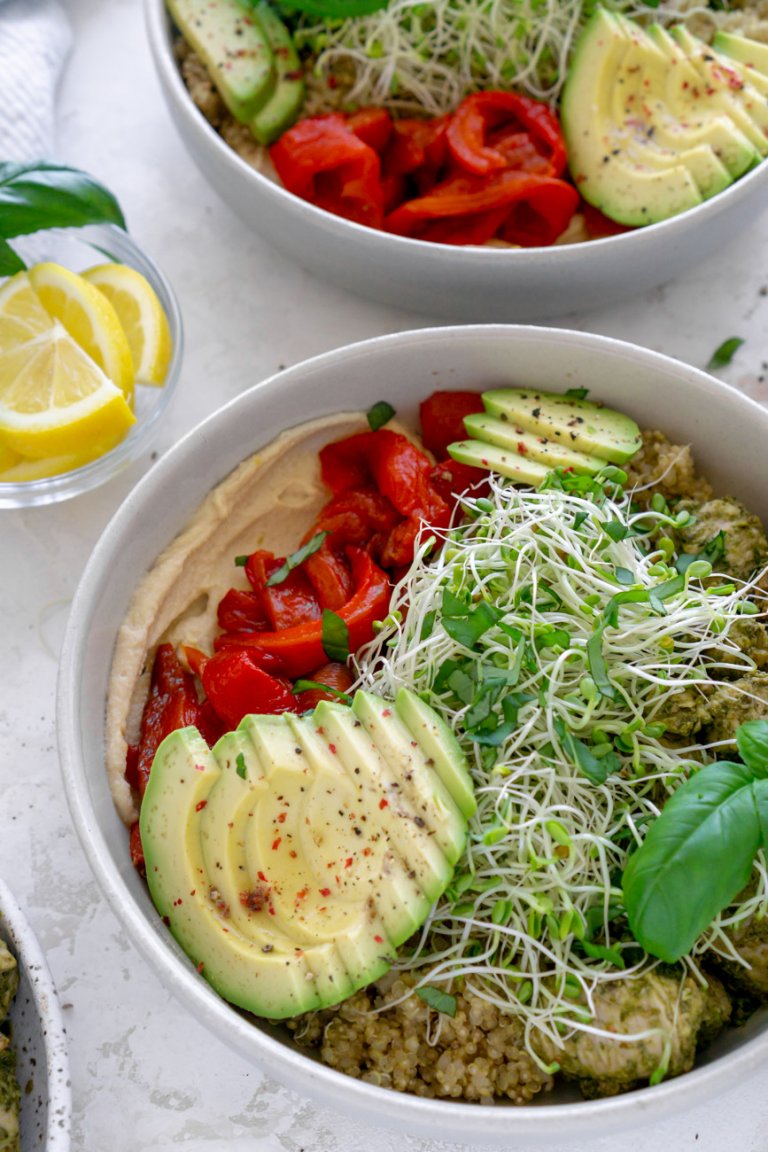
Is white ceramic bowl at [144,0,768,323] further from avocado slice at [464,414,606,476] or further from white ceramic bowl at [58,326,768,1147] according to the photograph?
avocado slice at [464,414,606,476]

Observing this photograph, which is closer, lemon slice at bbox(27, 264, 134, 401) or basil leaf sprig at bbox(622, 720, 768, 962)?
basil leaf sprig at bbox(622, 720, 768, 962)

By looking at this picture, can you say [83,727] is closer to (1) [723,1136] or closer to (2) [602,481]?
(2) [602,481]

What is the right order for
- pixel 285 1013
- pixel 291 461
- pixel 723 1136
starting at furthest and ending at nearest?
pixel 291 461, pixel 723 1136, pixel 285 1013

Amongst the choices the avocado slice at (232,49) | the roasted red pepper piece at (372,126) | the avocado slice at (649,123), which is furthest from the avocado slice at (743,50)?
the avocado slice at (232,49)

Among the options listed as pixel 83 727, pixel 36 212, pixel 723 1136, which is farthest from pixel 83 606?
pixel 723 1136

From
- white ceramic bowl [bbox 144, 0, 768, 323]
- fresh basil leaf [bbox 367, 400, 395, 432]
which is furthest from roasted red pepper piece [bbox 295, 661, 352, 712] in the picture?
white ceramic bowl [bbox 144, 0, 768, 323]

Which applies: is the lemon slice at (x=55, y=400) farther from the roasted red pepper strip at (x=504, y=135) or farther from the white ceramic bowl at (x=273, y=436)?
the roasted red pepper strip at (x=504, y=135)
